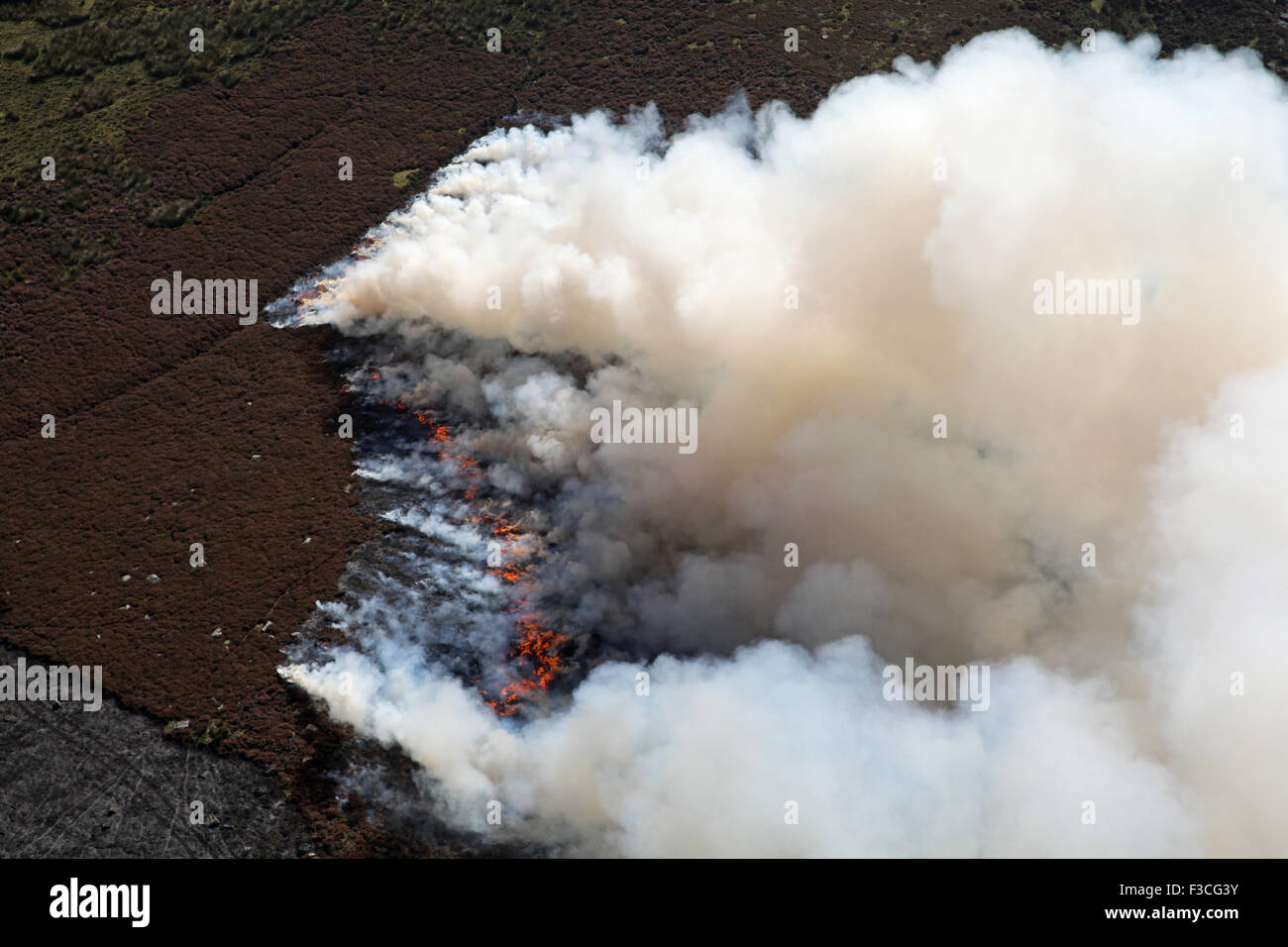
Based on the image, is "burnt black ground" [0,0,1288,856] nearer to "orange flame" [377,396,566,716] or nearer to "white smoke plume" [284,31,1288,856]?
"white smoke plume" [284,31,1288,856]

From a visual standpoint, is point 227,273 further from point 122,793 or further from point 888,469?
point 888,469

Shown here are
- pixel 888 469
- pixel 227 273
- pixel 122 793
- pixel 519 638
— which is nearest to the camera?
pixel 122 793

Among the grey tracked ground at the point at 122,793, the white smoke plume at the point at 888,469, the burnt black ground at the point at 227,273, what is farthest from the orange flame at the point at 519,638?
the grey tracked ground at the point at 122,793

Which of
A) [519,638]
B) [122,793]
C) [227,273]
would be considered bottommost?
[122,793]

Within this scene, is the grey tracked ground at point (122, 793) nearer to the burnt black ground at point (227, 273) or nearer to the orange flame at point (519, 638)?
the burnt black ground at point (227, 273)

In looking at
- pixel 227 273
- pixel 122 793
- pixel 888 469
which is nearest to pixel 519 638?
pixel 122 793

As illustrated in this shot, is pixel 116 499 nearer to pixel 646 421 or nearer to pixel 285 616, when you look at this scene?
pixel 285 616

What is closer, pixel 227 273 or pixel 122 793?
pixel 122 793
